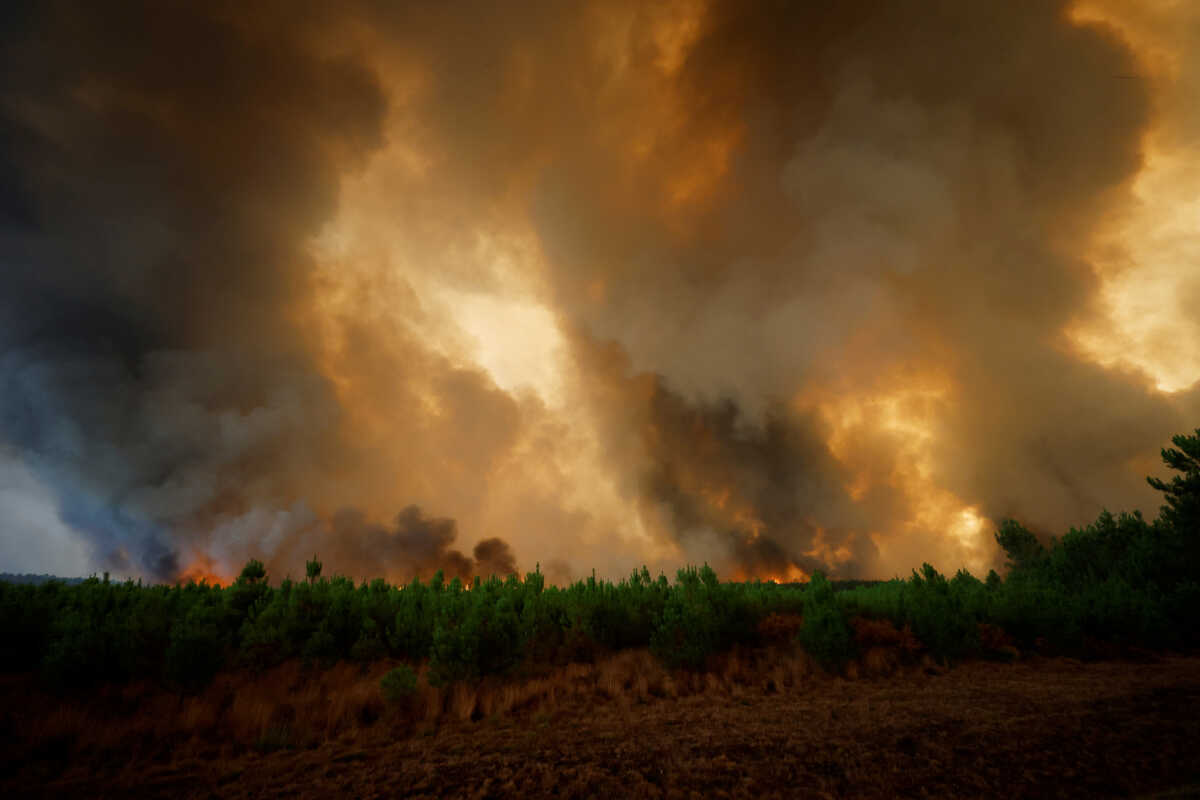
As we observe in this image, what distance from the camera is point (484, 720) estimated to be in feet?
33.1

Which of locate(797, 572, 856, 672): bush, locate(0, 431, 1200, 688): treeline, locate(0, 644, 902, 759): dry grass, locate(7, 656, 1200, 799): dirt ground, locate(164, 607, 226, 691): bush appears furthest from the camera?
locate(797, 572, 856, 672): bush

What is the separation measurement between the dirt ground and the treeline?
3354mm

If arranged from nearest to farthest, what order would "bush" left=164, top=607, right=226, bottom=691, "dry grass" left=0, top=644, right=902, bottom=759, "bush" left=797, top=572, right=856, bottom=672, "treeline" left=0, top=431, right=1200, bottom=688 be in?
"dry grass" left=0, top=644, right=902, bottom=759
"bush" left=164, top=607, right=226, bottom=691
"treeline" left=0, top=431, right=1200, bottom=688
"bush" left=797, top=572, right=856, bottom=672

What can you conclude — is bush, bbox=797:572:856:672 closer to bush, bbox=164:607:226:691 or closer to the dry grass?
the dry grass

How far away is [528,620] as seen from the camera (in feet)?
50.8

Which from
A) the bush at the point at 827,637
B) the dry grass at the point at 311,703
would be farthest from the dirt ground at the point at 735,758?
the bush at the point at 827,637

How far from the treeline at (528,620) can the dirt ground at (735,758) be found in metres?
3.35

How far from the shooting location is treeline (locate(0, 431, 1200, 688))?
12.0 meters

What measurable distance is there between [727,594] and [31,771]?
55.9 ft

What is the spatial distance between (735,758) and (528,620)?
934 centimetres

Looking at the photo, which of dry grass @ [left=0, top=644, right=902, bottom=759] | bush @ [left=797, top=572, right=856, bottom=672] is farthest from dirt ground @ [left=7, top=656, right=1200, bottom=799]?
bush @ [left=797, top=572, right=856, bottom=672]

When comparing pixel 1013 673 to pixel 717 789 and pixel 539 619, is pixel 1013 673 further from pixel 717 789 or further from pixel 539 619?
pixel 539 619

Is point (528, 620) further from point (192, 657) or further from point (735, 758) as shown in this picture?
point (735, 758)

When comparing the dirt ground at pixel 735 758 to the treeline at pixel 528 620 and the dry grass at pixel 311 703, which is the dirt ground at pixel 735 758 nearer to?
the dry grass at pixel 311 703
